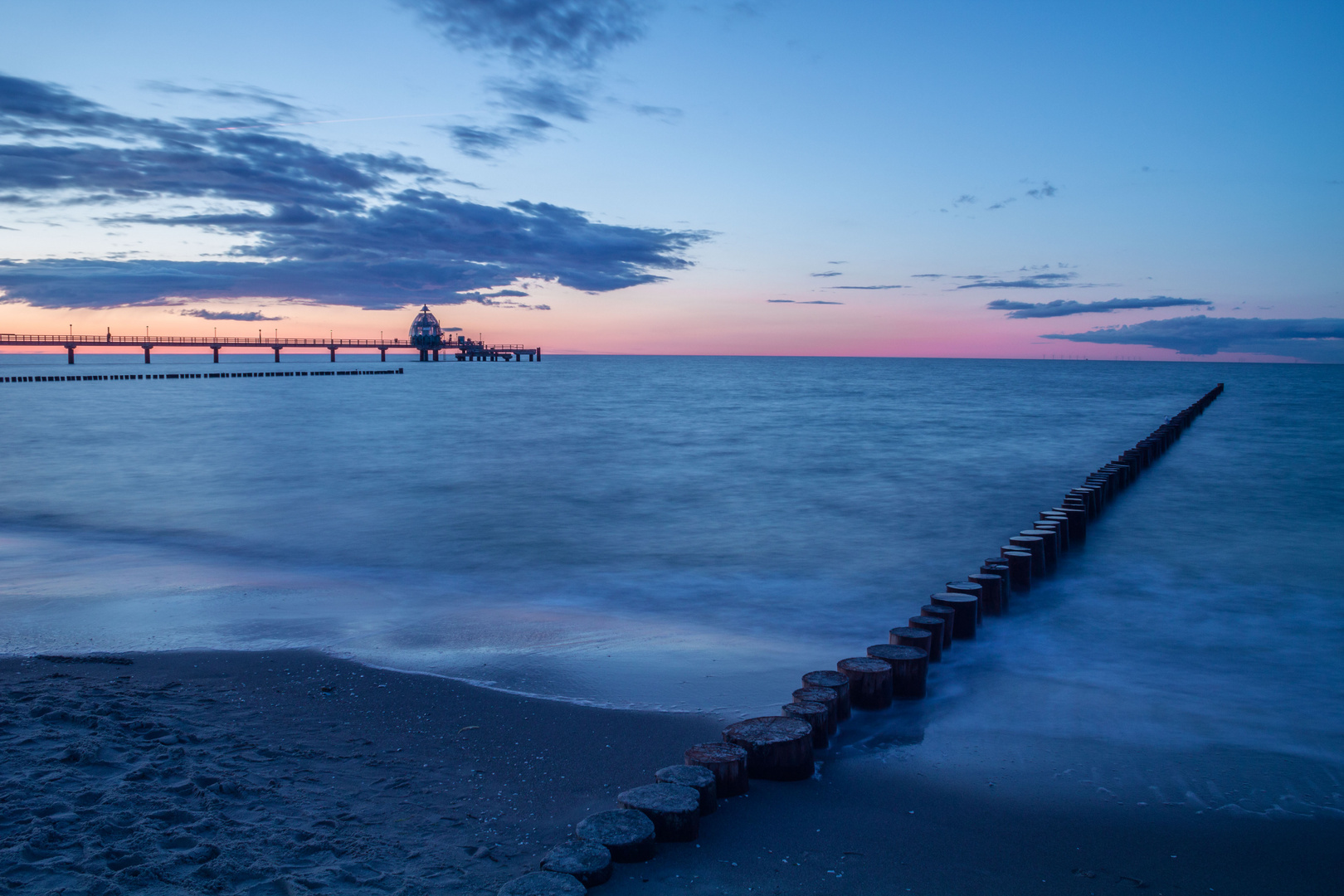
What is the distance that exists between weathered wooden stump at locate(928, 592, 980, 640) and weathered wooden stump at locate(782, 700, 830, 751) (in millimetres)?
2250

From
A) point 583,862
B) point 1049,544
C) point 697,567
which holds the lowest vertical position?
point 697,567

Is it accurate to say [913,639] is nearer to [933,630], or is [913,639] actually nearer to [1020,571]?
[933,630]

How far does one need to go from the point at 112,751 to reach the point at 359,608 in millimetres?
3502

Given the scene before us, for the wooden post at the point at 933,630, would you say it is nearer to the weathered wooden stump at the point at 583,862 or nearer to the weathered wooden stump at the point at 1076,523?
the weathered wooden stump at the point at 583,862

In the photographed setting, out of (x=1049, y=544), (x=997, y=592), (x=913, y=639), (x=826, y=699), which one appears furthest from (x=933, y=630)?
(x=1049, y=544)

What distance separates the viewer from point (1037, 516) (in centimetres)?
1323

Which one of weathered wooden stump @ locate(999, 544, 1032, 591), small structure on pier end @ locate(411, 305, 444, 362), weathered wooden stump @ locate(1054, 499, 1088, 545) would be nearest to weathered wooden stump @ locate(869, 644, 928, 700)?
weathered wooden stump @ locate(999, 544, 1032, 591)

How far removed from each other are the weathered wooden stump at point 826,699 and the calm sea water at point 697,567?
658mm

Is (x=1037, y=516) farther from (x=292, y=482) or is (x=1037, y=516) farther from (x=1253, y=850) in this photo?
(x=292, y=482)

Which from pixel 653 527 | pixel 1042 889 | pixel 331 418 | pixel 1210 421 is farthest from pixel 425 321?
pixel 1042 889

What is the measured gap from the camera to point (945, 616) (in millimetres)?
5926

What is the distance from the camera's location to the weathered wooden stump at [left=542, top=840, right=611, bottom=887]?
3.08m

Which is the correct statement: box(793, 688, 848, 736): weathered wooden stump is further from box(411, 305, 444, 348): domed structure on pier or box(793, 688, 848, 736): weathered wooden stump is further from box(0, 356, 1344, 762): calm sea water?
box(411, 305, 444, 348): domed structure on pier

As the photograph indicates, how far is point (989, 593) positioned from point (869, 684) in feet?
8.72
